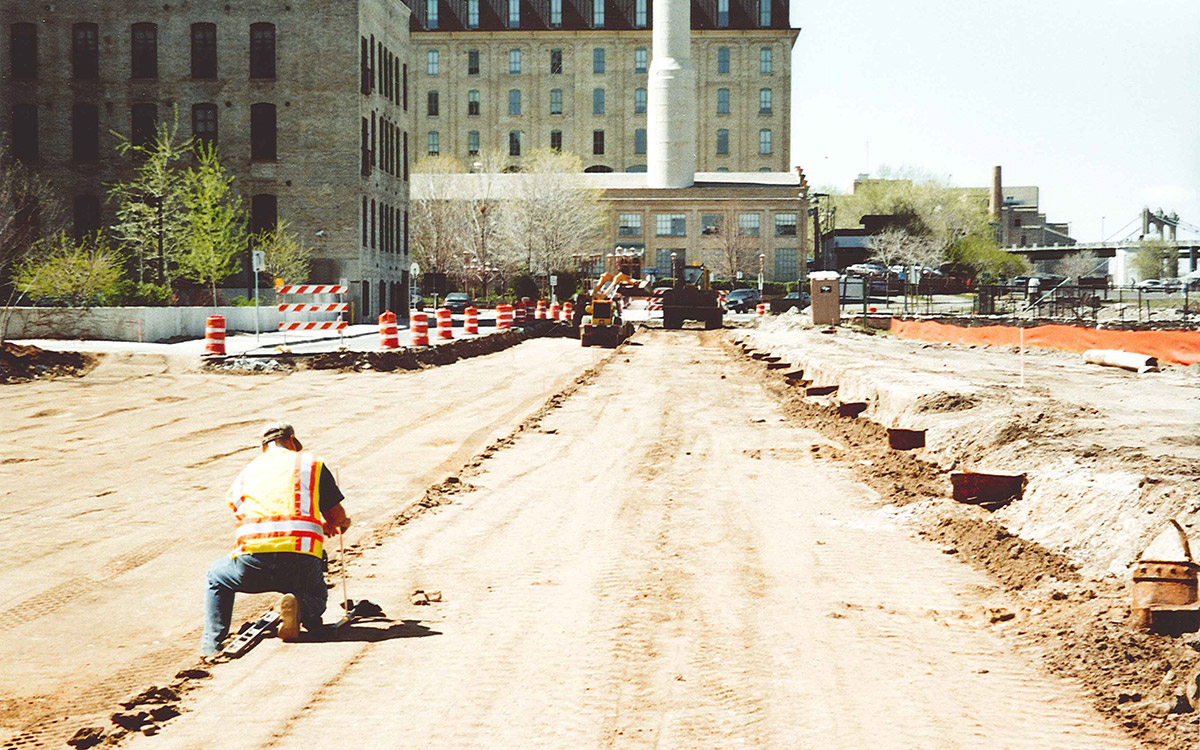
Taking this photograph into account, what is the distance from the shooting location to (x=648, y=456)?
16047mm

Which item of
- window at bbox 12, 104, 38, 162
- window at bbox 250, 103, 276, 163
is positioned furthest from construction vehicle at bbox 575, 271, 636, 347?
window at bbox 12, 104, 38, 162

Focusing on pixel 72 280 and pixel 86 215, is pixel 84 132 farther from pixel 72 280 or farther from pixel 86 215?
pixel 72 280

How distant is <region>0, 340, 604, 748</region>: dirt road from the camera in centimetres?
766

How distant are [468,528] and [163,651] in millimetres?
3897

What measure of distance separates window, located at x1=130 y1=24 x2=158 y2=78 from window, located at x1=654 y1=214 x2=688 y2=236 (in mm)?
46533

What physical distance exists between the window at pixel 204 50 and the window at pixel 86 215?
7269 millimetres

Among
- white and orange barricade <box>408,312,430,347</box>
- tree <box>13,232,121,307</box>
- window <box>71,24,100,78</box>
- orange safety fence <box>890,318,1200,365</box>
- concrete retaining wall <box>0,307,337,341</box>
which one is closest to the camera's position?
orange safety fence <box>890,318,1200,365</box>

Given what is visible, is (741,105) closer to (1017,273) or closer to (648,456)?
(1017,273)

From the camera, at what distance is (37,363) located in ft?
90.7

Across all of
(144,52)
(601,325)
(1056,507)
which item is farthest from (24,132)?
(1056,507)

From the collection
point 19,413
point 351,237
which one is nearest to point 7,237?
point 351,237

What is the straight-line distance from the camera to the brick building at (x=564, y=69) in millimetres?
114250

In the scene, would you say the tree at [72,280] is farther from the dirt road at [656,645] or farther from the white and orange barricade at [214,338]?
the dirt road at [656,645]

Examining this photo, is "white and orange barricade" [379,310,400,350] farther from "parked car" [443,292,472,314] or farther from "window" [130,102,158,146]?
"parked car" [443,292,472,314]
